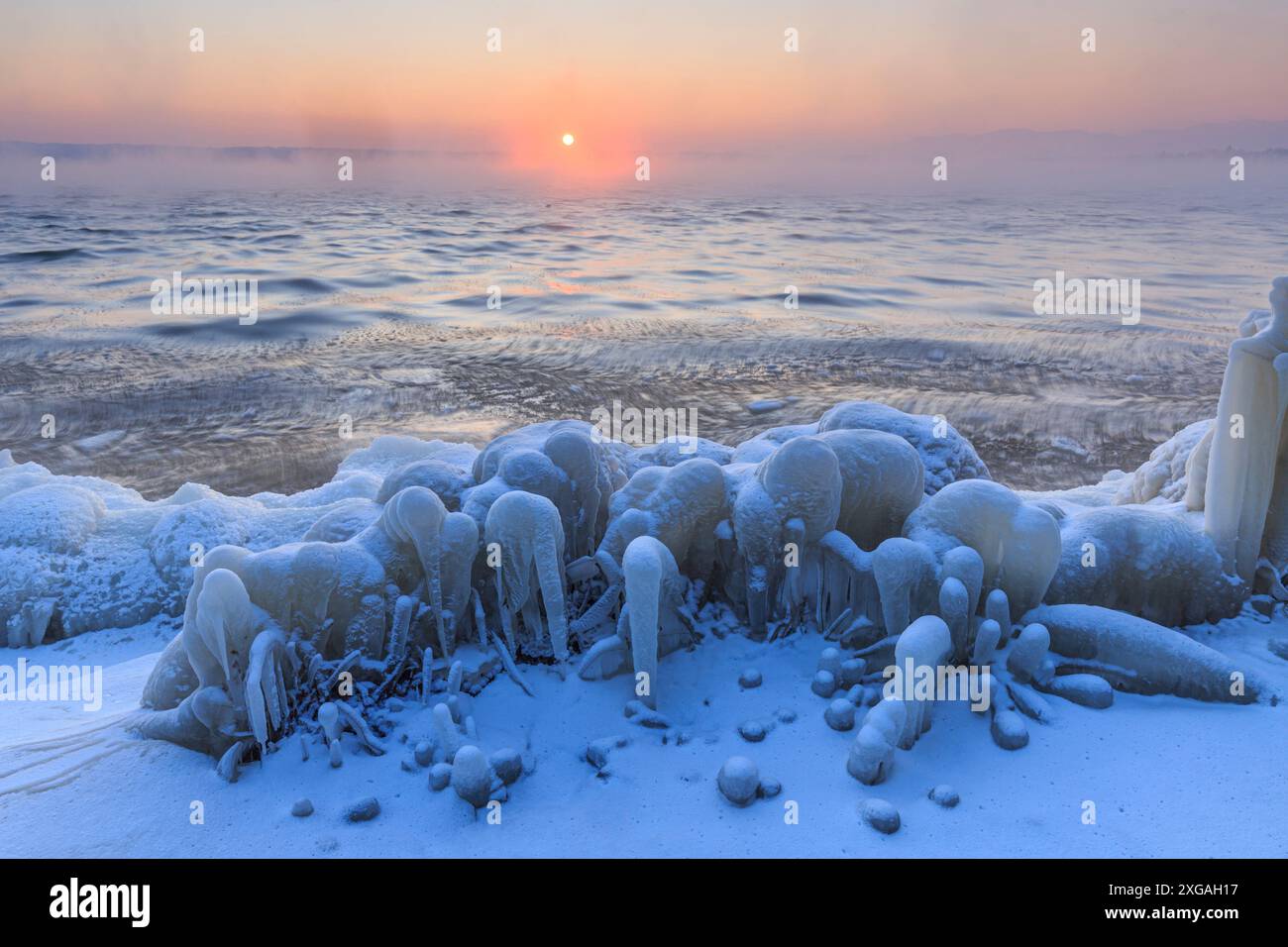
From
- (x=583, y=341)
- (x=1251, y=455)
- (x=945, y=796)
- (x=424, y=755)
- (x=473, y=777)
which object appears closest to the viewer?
(x=945, y=796)

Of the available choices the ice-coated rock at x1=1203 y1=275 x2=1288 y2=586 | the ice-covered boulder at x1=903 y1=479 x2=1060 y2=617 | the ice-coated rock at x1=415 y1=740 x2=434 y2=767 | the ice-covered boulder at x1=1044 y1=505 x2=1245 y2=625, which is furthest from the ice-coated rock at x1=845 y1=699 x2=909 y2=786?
the ice-coated rock at x1=1203 y1=275 x2=1288 y2=586

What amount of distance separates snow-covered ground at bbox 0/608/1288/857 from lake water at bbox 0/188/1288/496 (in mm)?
7141

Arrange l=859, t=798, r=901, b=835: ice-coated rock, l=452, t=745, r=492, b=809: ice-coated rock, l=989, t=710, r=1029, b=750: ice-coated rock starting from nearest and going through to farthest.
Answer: l=859, t=798, r=901, b=835: ice-coated rock → l=452, t=745, r=492, b=809: ice-coated rock → l=989, t=710, r=1029, b=750: ice-coated rock

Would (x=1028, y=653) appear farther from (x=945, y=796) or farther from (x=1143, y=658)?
(x=945, y=796)

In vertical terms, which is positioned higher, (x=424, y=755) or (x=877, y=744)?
(x=877, y=744)

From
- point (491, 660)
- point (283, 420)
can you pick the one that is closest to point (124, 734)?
point (491, 660)

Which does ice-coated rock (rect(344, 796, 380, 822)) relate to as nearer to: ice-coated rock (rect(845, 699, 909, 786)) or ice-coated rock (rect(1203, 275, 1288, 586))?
ice-coated rock (rect(845, 699, 909, 786))

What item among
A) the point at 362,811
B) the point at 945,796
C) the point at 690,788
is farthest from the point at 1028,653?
the point at 362,811

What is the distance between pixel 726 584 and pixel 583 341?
49.8 ft

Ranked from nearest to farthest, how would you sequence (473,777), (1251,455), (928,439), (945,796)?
(945,796), (473,777), (1251,455), (928,439)

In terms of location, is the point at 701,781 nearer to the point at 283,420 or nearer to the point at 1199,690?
the point at 1199,690

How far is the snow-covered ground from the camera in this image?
3742 mm

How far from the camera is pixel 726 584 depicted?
17.5 ft

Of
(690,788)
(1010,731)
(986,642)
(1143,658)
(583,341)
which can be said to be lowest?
(690,788)
